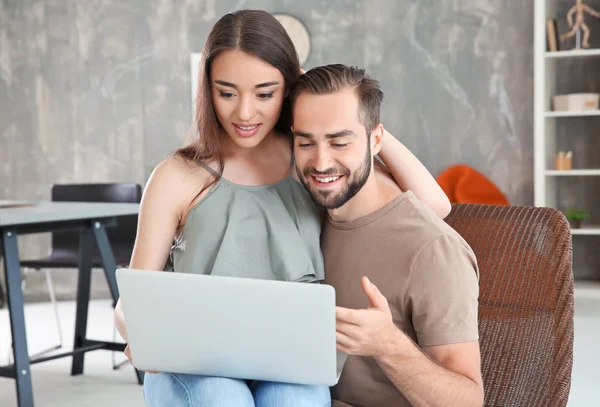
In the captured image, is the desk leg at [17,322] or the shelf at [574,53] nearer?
the desk leg at [17,322]

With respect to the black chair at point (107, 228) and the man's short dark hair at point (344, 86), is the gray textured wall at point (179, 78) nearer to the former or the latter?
the black chair at point (107, 228)

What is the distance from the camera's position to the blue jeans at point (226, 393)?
1.54 metres

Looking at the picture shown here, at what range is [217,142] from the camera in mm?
1843

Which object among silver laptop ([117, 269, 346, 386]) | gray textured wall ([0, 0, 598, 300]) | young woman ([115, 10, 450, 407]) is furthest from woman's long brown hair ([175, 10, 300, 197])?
gray textured wall ([0, 0, 598, 300])

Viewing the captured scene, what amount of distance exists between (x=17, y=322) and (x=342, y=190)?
2009 mm

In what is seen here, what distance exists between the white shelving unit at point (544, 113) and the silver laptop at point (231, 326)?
3.99 metres

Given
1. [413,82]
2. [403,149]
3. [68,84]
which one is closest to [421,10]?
[413,82]

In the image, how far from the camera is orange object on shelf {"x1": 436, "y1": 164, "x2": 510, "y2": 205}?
5.45 m

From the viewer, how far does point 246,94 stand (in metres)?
1.76

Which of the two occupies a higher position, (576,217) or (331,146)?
(331,146)

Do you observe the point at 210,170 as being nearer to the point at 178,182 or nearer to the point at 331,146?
the point at 178,182

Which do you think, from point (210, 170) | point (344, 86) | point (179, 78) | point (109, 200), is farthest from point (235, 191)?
point (179, 78)

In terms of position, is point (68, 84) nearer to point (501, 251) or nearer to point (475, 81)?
point (475, 81)

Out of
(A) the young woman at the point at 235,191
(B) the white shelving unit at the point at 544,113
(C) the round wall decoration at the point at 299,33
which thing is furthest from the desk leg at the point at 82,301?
(B) the white shelving unit at the point at 544,113
